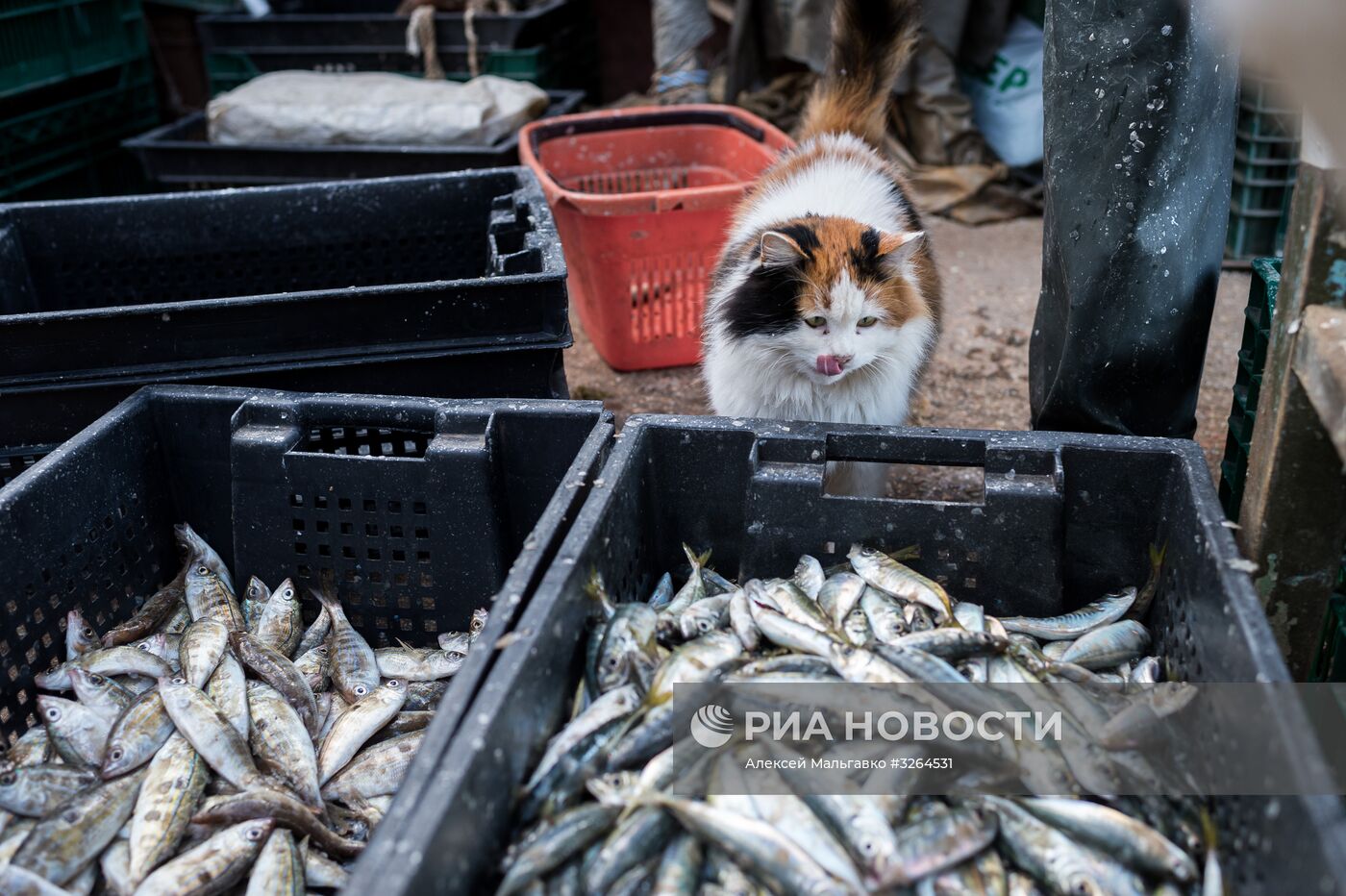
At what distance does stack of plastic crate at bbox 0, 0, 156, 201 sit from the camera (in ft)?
16.0

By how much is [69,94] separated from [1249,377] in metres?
5.49

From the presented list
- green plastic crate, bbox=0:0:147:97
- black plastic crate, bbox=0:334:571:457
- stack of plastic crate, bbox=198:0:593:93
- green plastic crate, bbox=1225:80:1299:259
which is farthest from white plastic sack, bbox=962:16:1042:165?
green plastic crate, bbox=0:0:147:97

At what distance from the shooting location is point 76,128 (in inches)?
209

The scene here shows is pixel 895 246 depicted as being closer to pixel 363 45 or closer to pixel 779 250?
pixel 779 250

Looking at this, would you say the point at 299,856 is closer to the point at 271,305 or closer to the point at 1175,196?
the point at 271,305

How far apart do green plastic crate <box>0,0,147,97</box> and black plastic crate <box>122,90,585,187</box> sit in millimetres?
841

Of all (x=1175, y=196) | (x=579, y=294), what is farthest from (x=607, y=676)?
(x=579, y=294)

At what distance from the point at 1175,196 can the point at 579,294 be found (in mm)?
2464

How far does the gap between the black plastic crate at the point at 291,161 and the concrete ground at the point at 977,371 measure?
2.83 ft

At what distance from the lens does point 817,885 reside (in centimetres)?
134

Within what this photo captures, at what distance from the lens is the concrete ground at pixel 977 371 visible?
12.1 ft
